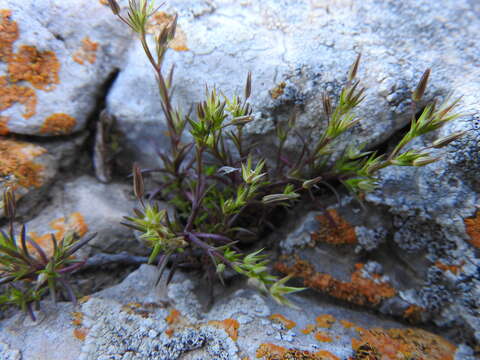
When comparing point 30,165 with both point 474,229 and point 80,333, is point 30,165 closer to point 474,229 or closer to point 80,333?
point 80,333

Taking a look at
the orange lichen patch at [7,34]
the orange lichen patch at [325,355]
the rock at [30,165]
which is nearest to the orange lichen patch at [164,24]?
the orange lichen patch at [7,34]

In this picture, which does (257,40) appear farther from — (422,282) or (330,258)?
(422,282)

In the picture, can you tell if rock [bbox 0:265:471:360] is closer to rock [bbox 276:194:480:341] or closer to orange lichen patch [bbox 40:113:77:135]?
rock [bbox 276:194:480:341]

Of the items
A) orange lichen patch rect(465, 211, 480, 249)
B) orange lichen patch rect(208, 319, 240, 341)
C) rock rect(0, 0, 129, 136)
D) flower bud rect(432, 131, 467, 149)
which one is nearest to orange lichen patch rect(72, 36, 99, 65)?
rock rect(0, 0, 129, 136)

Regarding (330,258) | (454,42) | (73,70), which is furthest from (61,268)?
(454,42)

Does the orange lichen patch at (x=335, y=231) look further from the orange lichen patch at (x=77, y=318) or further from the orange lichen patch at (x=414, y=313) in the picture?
the orange lichen patch at (x=77, y=318)

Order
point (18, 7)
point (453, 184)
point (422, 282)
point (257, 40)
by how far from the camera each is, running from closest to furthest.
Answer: point (453, 184), point (422, 282), point (18, 7), point (257, 40)

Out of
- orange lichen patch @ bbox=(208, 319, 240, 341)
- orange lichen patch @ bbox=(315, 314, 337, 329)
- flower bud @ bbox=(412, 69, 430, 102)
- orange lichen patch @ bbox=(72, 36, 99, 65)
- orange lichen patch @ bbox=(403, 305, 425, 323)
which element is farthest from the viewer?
orange lichen patch @ bbox=(72, 36, 99, 65)
